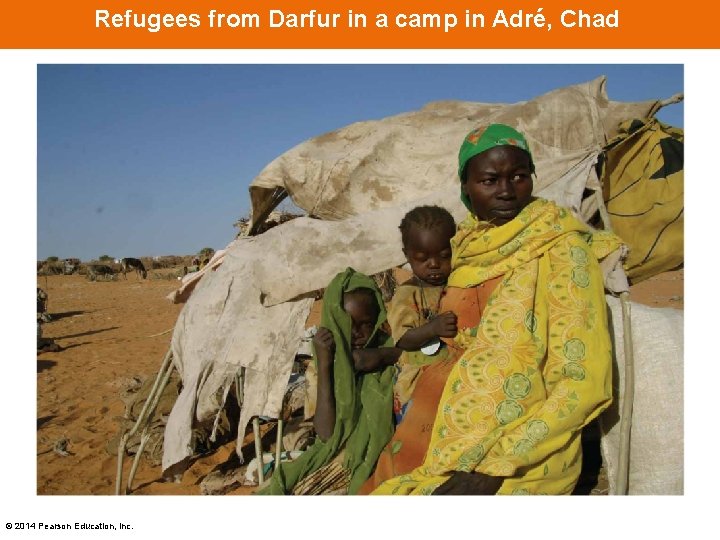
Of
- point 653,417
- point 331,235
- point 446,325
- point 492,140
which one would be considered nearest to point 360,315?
point 446,325

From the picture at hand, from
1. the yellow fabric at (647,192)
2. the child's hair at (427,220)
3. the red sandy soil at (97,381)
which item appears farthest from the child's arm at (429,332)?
the red sandy soil at (97,381)

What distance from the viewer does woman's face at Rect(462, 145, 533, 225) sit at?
2.29 metres

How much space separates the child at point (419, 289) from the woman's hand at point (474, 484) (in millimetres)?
643

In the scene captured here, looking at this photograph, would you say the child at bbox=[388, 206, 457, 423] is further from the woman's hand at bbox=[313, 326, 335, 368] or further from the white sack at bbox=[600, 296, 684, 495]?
the white sack at bbox=[600, 296, 684, 495]

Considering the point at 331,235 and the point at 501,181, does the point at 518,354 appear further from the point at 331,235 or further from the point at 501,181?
the point at 331,235

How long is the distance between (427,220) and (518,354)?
2.89ft

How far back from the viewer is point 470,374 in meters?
2.29

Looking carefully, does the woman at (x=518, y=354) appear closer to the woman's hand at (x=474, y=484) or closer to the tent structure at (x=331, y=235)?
Answer: the woman's hand at (x=474, y=484)

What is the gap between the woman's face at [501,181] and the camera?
90.3 inches

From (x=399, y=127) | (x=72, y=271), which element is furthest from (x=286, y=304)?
(x=72, y=271)

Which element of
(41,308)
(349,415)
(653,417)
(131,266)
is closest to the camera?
(653,417)

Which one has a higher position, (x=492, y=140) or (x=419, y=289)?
(x=492, y=140)

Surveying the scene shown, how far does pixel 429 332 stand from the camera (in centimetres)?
260

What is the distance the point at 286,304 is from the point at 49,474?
11.0 feet
